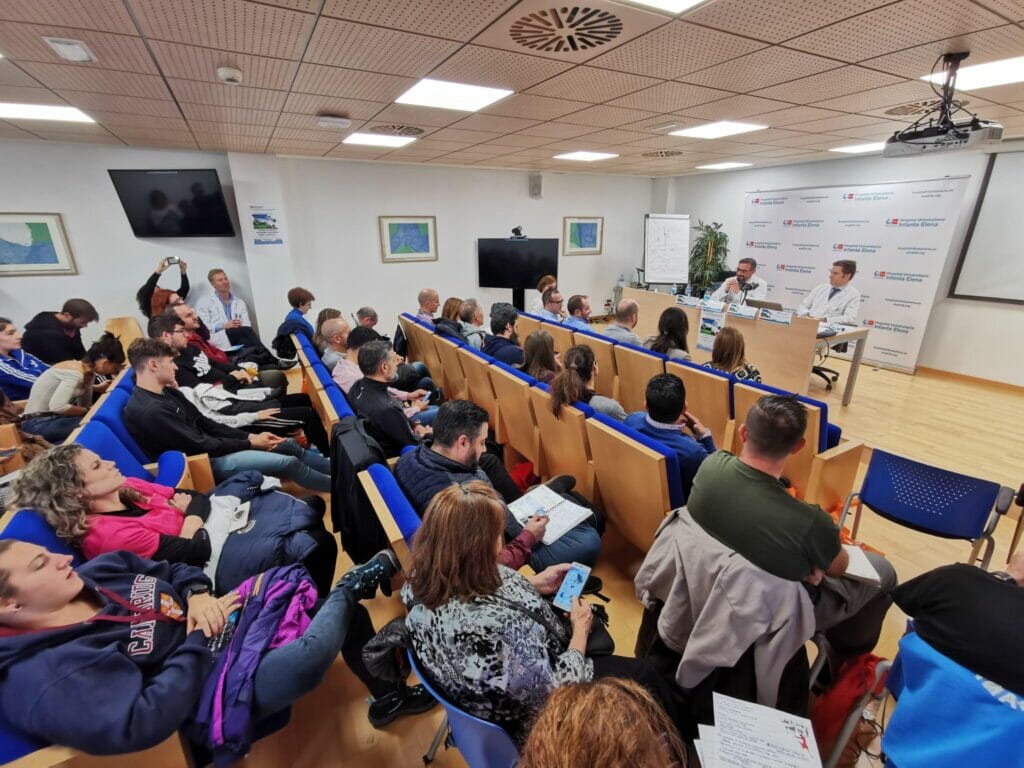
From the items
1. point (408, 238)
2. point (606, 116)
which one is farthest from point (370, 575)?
point (408, 238)

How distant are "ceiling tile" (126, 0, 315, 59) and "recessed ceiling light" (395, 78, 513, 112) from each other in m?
0.89

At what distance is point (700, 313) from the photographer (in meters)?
5.07

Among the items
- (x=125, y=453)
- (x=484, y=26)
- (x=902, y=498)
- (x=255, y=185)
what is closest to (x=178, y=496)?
(x=125, y=453)

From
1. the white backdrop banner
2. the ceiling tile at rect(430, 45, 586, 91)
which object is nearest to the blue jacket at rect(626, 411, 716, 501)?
the ceiling tile at rect(430, 45, 586, 91)

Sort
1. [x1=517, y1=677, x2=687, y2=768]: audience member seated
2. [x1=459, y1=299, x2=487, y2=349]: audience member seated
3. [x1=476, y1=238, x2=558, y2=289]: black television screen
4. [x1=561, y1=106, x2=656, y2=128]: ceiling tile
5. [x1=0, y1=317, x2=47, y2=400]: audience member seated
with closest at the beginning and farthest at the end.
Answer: [x1=517, y1=677, x2=687, y2=768]: audience member seated < [x1=0, y1=317, x2=47, y2=400]: audience member seated < [x1=561, y1=106, x2=656, y2=128]: ceiling tile < [x1=459, y1=299, x2=487, y2=349]: audience member seated < [x1=476, y1=238, x2=558, y2=289]: black television screen

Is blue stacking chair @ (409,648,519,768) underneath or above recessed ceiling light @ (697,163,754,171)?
underneath

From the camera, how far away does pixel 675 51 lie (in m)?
2.30

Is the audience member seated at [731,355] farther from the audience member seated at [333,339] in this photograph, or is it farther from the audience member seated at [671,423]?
the audience member seated at [333,339]

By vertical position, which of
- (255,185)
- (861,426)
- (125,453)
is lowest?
(861,426)

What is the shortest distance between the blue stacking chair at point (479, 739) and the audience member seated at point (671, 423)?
1.37 m

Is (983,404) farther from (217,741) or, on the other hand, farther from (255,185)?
(255,185)

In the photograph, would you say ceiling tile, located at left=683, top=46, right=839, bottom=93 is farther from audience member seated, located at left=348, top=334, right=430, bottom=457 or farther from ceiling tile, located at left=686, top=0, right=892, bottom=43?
audience member seated, located at left=348, top=334, right=430, bottom=457

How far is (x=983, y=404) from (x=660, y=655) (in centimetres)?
553

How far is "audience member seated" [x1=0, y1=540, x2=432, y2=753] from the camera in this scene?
37.1 inches
